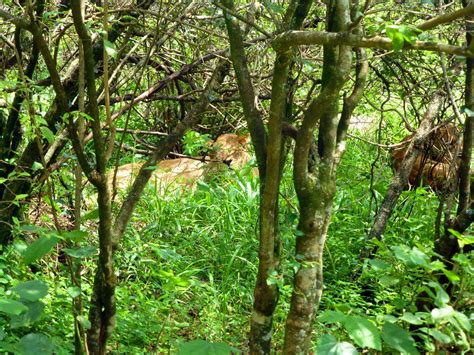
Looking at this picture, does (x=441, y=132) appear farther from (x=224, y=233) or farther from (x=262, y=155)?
(x=262, y=155)

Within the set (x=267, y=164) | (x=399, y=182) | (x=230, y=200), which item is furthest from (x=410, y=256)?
(x=230, y=200)

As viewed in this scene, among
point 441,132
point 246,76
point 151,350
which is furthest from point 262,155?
point 441,132

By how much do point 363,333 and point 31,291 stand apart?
3.30 feet

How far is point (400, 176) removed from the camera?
14.2 feet

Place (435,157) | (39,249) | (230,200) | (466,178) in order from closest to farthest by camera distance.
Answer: (39,249) < (466,178) < (230,200) < (435,157)

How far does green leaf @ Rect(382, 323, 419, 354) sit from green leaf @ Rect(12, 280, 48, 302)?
107cm

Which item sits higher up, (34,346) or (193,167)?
(193,167)

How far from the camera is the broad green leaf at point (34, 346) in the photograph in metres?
1.95

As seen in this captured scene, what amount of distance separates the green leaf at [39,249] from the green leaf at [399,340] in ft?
3.58

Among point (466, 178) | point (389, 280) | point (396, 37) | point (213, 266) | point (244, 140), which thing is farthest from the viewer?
point (244, 140)

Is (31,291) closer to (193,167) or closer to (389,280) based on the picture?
(389,280)

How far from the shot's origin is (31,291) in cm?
196

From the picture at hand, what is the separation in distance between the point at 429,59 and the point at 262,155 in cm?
267

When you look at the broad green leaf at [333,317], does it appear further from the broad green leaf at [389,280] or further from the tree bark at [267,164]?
the broad green leaf at [389,280]
